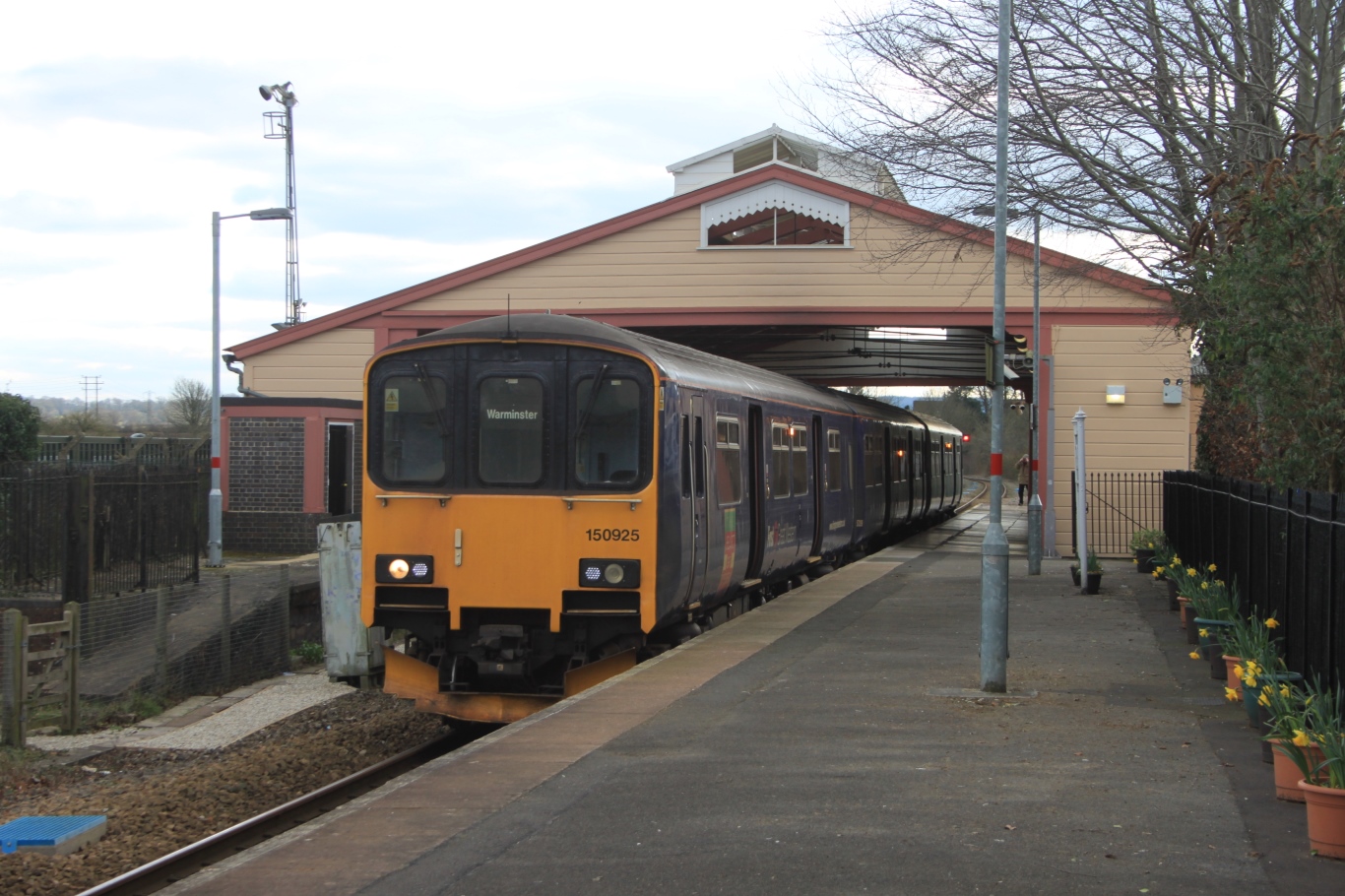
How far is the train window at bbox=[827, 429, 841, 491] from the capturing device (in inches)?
728

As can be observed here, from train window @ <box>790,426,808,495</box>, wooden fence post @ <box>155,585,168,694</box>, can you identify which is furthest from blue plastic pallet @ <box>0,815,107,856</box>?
train window @ <box>790,426,808,495</box>

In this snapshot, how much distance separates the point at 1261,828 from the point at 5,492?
14.7 meters

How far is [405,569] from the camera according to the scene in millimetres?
10148

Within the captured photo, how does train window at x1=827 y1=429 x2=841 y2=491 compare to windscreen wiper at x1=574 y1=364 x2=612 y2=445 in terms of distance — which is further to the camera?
train window at x1=827 y1=429 x2=841 y2=491

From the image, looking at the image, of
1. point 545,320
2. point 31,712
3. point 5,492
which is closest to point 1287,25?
point 545,320

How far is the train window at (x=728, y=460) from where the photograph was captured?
483 inches

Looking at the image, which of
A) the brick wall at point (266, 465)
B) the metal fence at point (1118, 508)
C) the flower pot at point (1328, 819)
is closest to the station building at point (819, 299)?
the metal fence at point (1118, 508)

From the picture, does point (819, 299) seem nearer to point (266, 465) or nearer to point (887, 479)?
point (887, 479)

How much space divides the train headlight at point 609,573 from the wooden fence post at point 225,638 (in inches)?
254

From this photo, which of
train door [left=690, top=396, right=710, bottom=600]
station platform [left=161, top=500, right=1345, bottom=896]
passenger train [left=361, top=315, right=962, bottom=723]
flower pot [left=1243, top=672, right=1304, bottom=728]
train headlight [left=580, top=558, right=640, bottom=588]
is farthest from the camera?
train door [left=690, top=396, right=710, bottom=600]

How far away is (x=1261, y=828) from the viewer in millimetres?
6145

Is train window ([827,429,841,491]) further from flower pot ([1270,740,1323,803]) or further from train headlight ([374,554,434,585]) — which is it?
flower pot ([1270,740,1323,803])

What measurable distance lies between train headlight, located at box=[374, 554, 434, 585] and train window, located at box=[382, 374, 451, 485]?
1.93 ft

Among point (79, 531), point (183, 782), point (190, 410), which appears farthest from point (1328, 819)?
point (190, 410)
